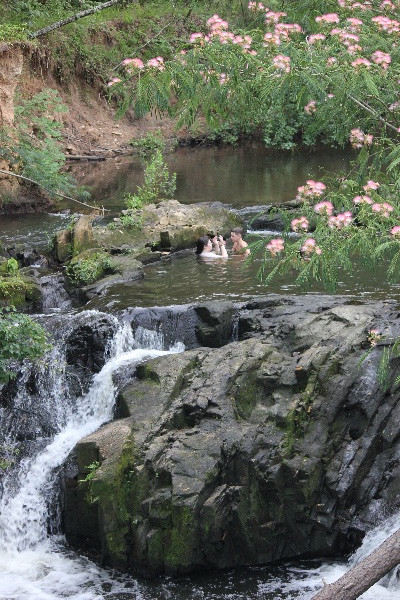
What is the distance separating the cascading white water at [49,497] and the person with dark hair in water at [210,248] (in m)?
3.81

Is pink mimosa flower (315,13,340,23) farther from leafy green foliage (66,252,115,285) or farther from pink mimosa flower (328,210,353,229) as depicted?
leafy green foliage (66,252,115,285)

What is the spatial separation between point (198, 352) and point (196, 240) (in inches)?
240

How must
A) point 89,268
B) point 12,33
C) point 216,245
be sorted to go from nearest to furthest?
point 89,268
point 216,245
point 12,33

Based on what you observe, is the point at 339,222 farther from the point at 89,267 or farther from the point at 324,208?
the point at 89,267

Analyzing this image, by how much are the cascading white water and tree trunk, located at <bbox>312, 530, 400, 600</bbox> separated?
4.29 metres

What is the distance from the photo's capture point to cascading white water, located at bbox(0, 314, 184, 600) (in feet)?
26.7

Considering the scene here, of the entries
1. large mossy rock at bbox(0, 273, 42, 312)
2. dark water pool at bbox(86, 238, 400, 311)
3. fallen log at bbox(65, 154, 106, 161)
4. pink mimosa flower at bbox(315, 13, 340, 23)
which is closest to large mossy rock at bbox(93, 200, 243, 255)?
dark water pool at bbox(86, 238, 400, 311)

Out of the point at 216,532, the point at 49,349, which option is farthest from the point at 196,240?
the point at 216,532

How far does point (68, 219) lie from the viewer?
709 inches

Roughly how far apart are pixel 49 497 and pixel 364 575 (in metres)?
5.68

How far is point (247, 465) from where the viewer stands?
8.38 meters

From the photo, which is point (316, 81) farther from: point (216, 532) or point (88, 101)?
point (88, 101)

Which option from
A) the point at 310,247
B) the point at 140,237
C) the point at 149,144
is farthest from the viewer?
the point at 149,144

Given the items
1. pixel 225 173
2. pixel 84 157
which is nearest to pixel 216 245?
pixel 225 173
